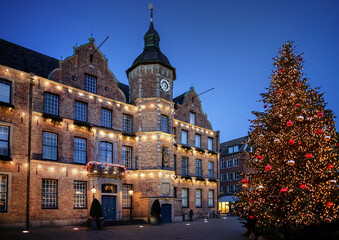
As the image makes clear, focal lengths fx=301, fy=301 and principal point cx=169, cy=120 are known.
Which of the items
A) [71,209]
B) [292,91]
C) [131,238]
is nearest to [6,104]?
[71,209]

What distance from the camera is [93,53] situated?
27234mm

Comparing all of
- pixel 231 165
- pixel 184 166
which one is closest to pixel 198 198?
pixel 184 166

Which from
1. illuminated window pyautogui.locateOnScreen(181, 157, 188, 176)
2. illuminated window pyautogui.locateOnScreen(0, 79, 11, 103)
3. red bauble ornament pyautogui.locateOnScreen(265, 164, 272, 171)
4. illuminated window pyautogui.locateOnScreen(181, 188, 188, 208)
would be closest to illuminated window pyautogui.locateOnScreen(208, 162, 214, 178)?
illuminated window pyautogui.locateOnScreen(181, 157, 188, 176)

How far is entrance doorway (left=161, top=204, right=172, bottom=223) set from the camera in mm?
28325

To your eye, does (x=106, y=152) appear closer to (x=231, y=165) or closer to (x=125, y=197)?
(x=125, y=197)

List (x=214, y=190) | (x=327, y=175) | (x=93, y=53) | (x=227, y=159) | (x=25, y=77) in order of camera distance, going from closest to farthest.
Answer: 1. (x=327, y=175)
2. (x=25, y=77)
3. (x=93, y=53)
4. (x=214, y=190)
5. (x=227, y=159)

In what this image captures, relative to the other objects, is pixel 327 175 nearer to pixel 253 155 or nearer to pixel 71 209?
pixel 253 155

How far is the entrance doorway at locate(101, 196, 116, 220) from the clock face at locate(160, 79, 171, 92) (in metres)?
11.9

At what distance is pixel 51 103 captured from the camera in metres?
23.7

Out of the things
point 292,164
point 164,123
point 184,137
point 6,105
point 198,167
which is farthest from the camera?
point 198,167

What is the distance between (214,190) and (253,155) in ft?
73.7

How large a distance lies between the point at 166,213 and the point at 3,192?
567 inches

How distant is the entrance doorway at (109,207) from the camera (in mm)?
25169

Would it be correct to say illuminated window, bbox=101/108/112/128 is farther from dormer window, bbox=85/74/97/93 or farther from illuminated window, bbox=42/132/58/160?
illuminated window, bbox=42/132/58/160
